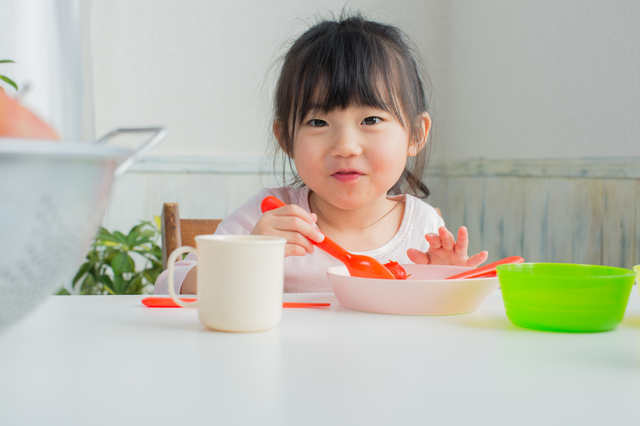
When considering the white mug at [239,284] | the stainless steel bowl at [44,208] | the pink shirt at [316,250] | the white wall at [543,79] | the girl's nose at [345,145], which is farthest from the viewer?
the white wall at [543,79]

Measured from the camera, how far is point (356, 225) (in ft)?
3.91

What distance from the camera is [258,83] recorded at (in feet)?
6.88

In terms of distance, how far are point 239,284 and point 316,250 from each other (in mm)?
687

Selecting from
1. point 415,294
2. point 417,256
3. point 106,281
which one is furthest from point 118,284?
point 415,294

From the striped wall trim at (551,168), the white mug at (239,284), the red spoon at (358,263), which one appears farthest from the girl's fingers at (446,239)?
the striped wall trim at (551,168)

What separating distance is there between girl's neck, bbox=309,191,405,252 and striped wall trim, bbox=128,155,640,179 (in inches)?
26.4

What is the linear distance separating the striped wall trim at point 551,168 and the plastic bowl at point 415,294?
1054mm

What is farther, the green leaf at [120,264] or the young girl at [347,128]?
the green leaf at [120,264]

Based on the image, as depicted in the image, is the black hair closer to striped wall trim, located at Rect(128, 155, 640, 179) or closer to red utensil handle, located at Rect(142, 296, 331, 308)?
red utensil handle, located at Rect(142, 296, 331, 308)

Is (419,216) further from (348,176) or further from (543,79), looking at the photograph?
(543,79)

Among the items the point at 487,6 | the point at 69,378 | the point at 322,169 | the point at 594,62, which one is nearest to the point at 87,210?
the point at 69,378

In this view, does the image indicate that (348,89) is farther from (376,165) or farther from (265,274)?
(265,274)

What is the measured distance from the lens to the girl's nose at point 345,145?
969 millimetres

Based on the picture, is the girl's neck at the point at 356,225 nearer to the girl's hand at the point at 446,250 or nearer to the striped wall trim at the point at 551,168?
the girl's hand at the point at 446,250
